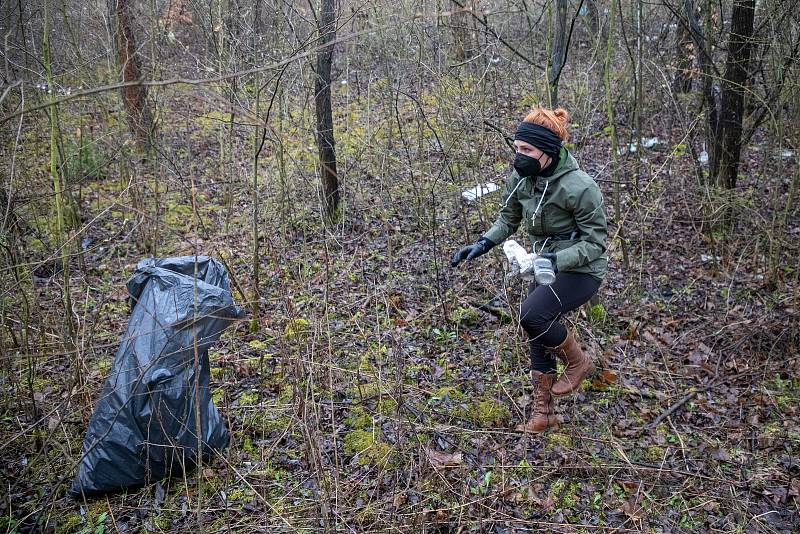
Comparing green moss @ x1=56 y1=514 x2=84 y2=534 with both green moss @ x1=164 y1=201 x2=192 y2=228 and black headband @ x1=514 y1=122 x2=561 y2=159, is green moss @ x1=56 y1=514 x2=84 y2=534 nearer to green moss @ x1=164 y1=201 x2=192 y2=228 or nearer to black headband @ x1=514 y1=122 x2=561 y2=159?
black headband @ x1=514 y1=122 x2=561 y2=159

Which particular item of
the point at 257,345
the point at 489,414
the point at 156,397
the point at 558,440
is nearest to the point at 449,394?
the point at 489,414

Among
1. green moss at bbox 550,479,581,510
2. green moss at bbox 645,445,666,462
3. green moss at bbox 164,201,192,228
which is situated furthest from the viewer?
green moss at bbox 164,201,192,228

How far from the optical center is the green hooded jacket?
3625mm

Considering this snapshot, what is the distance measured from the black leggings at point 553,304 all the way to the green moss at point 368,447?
110 centimetres

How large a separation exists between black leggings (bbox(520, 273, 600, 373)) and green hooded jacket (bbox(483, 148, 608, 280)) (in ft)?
0.22

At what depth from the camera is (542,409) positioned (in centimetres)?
401

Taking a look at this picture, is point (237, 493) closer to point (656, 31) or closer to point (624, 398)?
point (624, 398)

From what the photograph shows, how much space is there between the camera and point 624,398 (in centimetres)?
450

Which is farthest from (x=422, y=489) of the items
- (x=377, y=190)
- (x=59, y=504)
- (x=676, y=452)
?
(x=377, y=190)

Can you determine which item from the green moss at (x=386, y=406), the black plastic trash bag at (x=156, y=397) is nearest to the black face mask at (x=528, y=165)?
the green moss at (x=386, y=406)

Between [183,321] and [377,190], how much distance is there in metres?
4.24

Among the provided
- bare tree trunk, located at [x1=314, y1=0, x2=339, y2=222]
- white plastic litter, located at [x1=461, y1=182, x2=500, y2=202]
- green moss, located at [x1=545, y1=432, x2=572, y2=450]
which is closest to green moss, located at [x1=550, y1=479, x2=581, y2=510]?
green moss, located at [x1=545, y1=432, x2=572, y2=450]

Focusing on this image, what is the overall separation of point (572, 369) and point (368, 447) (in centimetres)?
137

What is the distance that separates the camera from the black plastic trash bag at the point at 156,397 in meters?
3.39
